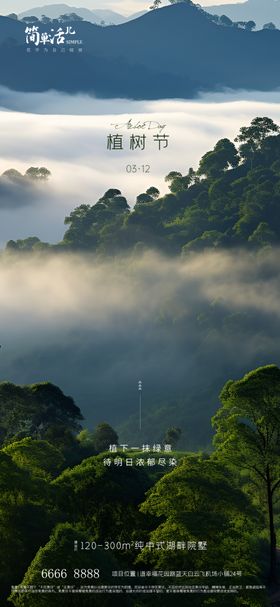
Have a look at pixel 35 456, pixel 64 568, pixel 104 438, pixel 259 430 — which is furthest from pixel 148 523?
pixel 104 438

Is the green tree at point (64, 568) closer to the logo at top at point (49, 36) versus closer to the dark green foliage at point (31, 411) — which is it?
the dark green foliage at point (31, 411)

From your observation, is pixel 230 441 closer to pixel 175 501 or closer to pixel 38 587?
pixel 175 501

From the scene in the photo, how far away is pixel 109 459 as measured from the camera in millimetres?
48562

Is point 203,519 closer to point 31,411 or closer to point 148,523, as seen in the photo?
point 148,523

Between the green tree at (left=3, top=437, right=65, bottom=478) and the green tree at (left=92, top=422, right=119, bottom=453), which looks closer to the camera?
the green tree at (left=3, top=437, right=65, bottom=478)

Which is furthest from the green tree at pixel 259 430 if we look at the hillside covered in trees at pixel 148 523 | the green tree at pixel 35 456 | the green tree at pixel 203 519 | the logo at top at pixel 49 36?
the logo at top at pixel 49 36

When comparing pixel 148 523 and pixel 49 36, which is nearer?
pixel 148 523

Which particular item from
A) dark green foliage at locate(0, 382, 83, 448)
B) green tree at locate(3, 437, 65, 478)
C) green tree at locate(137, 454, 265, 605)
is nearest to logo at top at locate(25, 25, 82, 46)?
dark green foliage at locate(0, 382, 83, 448)

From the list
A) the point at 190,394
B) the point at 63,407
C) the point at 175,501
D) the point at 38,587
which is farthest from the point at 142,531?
the point at 190,394

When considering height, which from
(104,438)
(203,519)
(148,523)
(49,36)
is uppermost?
(49,36)

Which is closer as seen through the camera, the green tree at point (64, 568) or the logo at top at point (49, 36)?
the green tree at point (64, 568)

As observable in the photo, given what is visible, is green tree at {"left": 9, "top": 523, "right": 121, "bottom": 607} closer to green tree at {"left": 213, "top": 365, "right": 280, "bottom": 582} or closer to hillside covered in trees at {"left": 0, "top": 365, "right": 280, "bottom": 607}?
hillside covered in trees at {"left": 0, "top": 365, "right": 280, "bottom": 607}

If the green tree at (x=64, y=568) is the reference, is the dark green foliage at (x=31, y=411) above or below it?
above

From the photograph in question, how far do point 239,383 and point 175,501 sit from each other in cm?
1017
